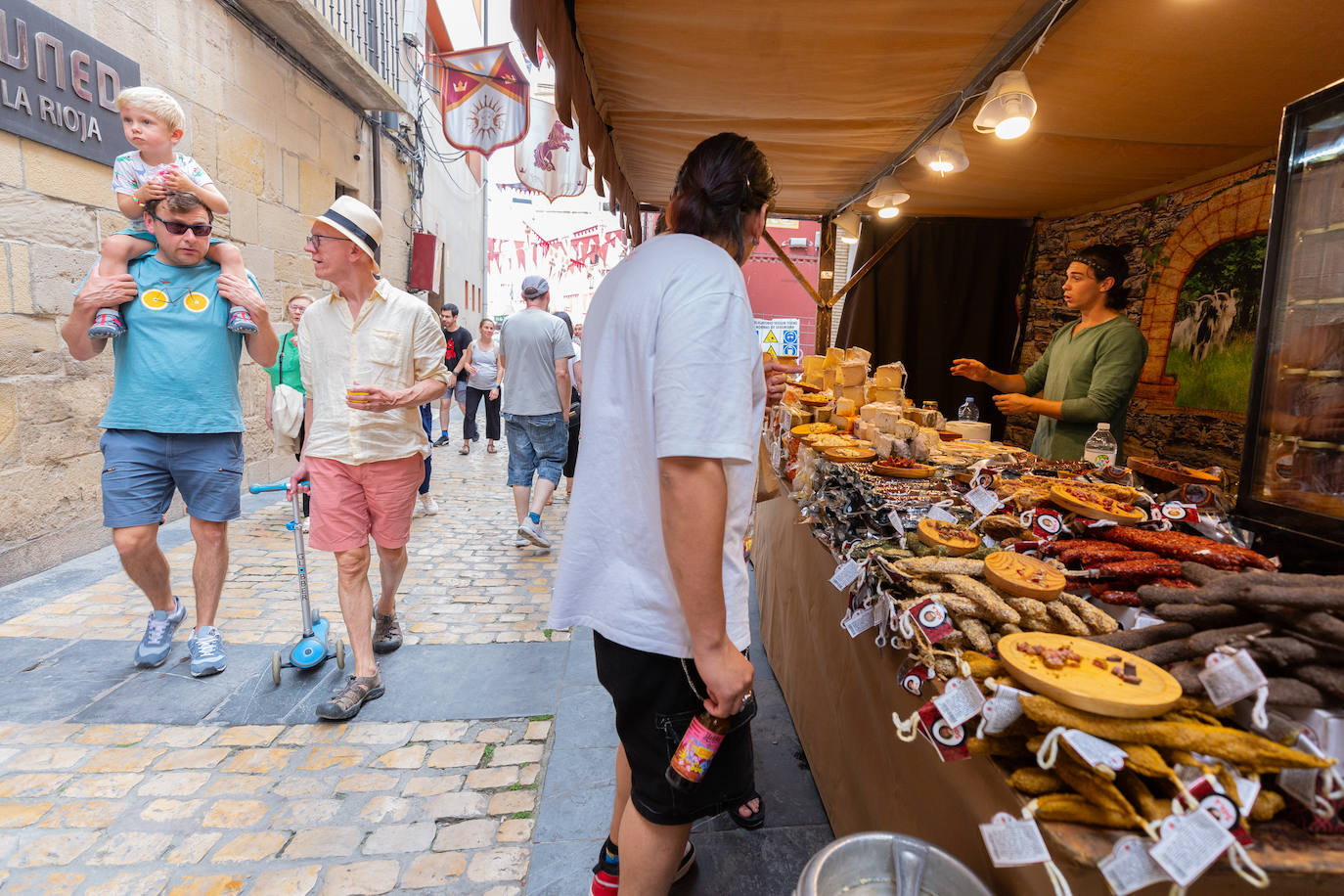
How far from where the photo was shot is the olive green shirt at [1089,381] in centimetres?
371

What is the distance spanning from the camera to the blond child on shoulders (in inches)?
127

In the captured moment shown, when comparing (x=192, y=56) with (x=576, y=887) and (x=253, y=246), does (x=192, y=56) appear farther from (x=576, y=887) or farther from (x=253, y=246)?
(x=576, y=887)

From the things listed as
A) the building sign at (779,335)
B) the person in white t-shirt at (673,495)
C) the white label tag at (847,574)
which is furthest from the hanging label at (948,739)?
the building sign at (779,335)

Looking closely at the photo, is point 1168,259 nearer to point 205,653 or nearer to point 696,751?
point 696,751

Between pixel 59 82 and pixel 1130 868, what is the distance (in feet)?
22.5

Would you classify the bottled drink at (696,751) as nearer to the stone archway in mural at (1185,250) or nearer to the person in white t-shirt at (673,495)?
the person in white t-shirt at (673,495)

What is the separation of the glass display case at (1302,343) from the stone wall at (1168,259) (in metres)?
3.10

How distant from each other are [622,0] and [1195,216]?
5093mm

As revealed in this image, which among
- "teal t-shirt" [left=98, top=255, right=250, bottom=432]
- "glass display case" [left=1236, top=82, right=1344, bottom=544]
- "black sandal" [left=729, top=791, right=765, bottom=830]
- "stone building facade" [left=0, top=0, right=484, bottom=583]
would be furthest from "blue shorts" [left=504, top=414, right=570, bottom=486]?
"glass display case" [left=1236, top=82, right=1344, bottom=544]

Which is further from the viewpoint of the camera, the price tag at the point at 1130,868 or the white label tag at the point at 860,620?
the white label tag at the point at 860,620

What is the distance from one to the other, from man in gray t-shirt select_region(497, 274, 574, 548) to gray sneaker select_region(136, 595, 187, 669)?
2663mm

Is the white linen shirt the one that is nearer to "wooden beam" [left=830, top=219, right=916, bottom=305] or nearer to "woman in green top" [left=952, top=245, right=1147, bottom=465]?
"woman in green top" [left=952, top=245, right=1147, bottom=465]

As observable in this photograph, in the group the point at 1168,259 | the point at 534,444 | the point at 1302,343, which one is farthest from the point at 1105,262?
the point at 534,444

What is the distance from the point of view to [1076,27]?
2.95 meters
